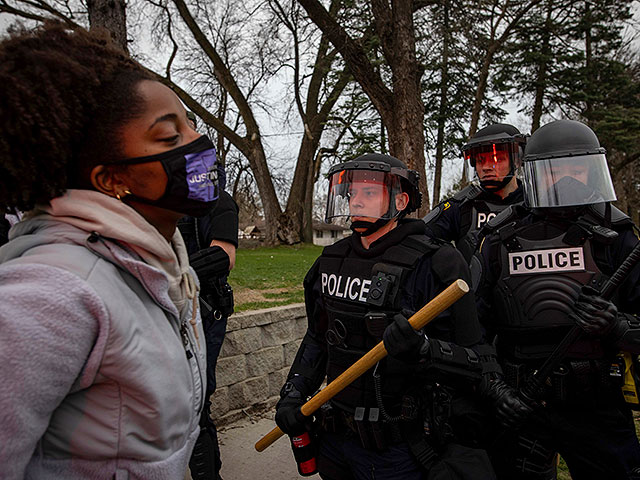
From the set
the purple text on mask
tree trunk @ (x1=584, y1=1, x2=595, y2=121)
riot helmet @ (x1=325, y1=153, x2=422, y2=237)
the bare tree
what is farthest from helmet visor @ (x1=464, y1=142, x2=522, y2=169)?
tree trunk @ (x1=584, y1=1, x2=595, y2=121)

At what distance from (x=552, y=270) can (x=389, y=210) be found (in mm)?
964

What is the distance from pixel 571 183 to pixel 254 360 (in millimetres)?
3302

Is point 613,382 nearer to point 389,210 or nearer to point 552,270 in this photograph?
point 552,270

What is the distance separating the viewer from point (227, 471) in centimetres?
387

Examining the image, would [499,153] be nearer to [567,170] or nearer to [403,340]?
[567,170]

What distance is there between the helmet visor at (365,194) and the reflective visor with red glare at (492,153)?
168 cm

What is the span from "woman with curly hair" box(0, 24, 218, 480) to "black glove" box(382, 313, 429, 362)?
94 centimetres

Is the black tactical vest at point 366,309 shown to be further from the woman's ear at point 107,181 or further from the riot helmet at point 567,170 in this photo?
the woman's ear at point 107,181

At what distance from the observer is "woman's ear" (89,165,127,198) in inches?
48.4

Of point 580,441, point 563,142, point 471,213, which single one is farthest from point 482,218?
point 580,441

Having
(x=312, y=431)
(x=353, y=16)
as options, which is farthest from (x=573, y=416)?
(x=353, y=16)

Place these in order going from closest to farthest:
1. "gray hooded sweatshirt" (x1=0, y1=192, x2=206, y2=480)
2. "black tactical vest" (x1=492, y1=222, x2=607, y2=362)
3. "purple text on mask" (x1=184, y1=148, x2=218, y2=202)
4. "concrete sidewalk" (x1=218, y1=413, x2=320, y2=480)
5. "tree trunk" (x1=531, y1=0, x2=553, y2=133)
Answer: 1. "gray hooded sweatshirt" (x1=0, y1=192, x2=206, y2=480)
2. "purple text on mask" (x1=184, y1=148, x2=218, y2=202)
3. "black tactical vest" (x1=492, y1=222, x2=607, y2=362)
4. "concrete sidewalk" (x1=218, y1=413, x2=320, y2=480)
5. "tree trunk" (x1=531, y1=0, x2=553, y2=133)

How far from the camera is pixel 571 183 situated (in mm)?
2760

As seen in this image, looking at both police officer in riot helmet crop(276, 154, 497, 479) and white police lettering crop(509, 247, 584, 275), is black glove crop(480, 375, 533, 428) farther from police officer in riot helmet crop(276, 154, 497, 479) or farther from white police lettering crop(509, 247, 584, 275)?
white police lettering crop(509, 247, 584, 275)
